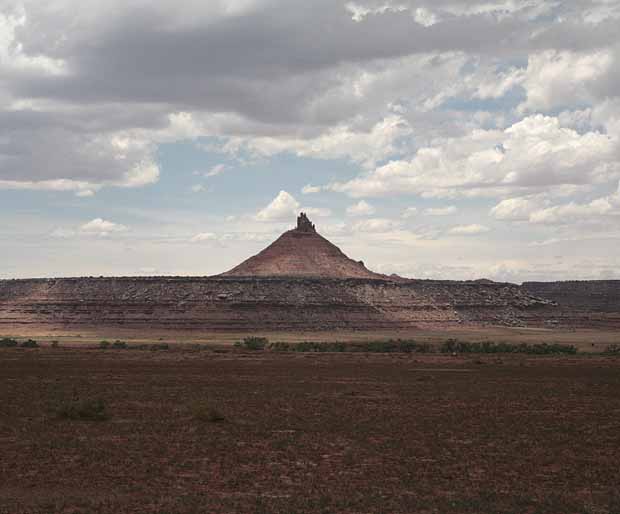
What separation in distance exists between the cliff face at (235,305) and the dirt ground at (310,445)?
2821 inches

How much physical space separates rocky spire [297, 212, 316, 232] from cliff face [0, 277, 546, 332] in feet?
113

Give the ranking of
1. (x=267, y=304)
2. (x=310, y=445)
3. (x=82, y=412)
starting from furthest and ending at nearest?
(x=267, y=304)
(x=82, y=412)
(x=310, y=445)

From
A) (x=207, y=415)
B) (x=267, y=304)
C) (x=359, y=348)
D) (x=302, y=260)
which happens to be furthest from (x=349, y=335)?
(x=207, y=415)

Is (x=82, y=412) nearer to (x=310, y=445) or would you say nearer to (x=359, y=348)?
(x=310, y=445)

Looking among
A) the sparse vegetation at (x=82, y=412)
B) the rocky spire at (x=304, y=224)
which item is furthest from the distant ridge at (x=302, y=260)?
the sparse vegetation at (x=82, y=412)

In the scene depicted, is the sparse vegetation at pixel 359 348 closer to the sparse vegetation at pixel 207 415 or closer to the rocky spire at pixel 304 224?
the sparse vegetation at pixel 207 415

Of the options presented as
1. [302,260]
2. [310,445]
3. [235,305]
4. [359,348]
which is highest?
[302,260]

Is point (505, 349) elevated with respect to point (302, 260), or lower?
lower

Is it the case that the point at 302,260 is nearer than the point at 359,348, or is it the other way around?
the point at 359,348

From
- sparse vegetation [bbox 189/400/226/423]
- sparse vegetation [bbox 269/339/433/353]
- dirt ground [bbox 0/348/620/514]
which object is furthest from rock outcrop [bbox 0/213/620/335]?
sparse vegetation [bbox 189/400/226/423]

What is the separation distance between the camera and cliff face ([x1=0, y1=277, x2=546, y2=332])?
394 ft

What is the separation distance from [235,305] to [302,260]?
129ft

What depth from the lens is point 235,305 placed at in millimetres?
121375

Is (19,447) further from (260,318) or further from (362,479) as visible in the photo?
(260,318)
